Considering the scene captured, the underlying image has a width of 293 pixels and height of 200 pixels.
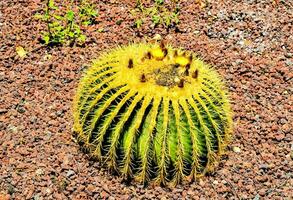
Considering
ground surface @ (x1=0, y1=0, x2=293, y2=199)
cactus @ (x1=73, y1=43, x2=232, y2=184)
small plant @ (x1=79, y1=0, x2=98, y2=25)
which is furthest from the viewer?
small plant @ (x1=79, y1=0, x2=98, y2=25)

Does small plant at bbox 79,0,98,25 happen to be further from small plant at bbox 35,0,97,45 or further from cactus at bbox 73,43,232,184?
cactus at bbox 73,43,232,184

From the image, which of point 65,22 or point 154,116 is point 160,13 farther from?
point 154,116

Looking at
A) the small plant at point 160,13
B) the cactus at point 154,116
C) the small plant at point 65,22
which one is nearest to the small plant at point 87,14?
the small plant at point 65,22

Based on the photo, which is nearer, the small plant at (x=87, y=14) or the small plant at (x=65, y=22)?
the small plant at (x=65, y=22)

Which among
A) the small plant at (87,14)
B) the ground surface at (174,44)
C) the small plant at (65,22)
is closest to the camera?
the ground surface at (174,44)

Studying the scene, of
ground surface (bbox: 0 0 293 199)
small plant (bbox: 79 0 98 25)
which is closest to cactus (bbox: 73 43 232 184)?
ground surface (bbox: 0 0 293 199)

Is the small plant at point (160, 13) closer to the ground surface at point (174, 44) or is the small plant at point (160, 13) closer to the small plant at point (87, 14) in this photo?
the ground surface at point (174, 44)

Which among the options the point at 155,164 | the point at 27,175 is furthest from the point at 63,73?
the point at 155,164
